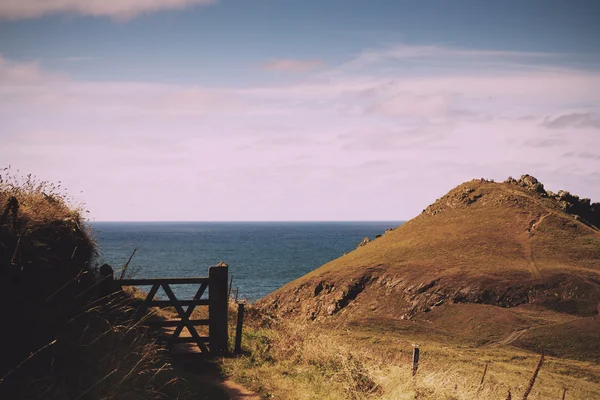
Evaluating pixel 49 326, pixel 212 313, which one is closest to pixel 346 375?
pixel 212 313

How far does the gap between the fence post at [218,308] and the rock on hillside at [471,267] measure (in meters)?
17.2

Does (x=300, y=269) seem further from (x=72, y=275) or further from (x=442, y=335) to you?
(x=72, y=275)

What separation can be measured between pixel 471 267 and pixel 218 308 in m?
22.9

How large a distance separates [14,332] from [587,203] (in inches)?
1842

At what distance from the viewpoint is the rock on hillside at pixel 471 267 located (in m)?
28.7

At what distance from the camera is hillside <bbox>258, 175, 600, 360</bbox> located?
26.1 m

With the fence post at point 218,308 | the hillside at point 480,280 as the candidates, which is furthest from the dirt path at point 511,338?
the fence post at point 218,308

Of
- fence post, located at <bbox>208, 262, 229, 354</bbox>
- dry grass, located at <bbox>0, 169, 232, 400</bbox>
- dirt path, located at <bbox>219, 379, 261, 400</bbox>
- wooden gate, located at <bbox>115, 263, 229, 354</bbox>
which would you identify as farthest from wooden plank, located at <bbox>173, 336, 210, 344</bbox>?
dry grass, located at <bbox>0, 169, 232, 400</bbox>

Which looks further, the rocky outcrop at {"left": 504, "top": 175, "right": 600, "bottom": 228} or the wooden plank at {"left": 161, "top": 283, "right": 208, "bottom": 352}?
the rocky outcrop at {"left": 504, "top": 175, "right": 600, "bottom": 228}

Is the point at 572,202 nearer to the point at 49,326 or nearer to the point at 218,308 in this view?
the point at 218,308

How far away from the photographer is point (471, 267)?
102ft

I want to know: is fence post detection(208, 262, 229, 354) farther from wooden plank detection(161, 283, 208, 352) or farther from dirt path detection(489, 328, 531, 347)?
dirt path detection(489, 328, 531, 347)

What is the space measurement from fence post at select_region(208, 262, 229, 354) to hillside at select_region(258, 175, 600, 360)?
52.2 feet

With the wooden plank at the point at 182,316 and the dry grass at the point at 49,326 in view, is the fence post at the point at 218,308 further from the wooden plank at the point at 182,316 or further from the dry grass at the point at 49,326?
the dry grass at the point at 49,326
